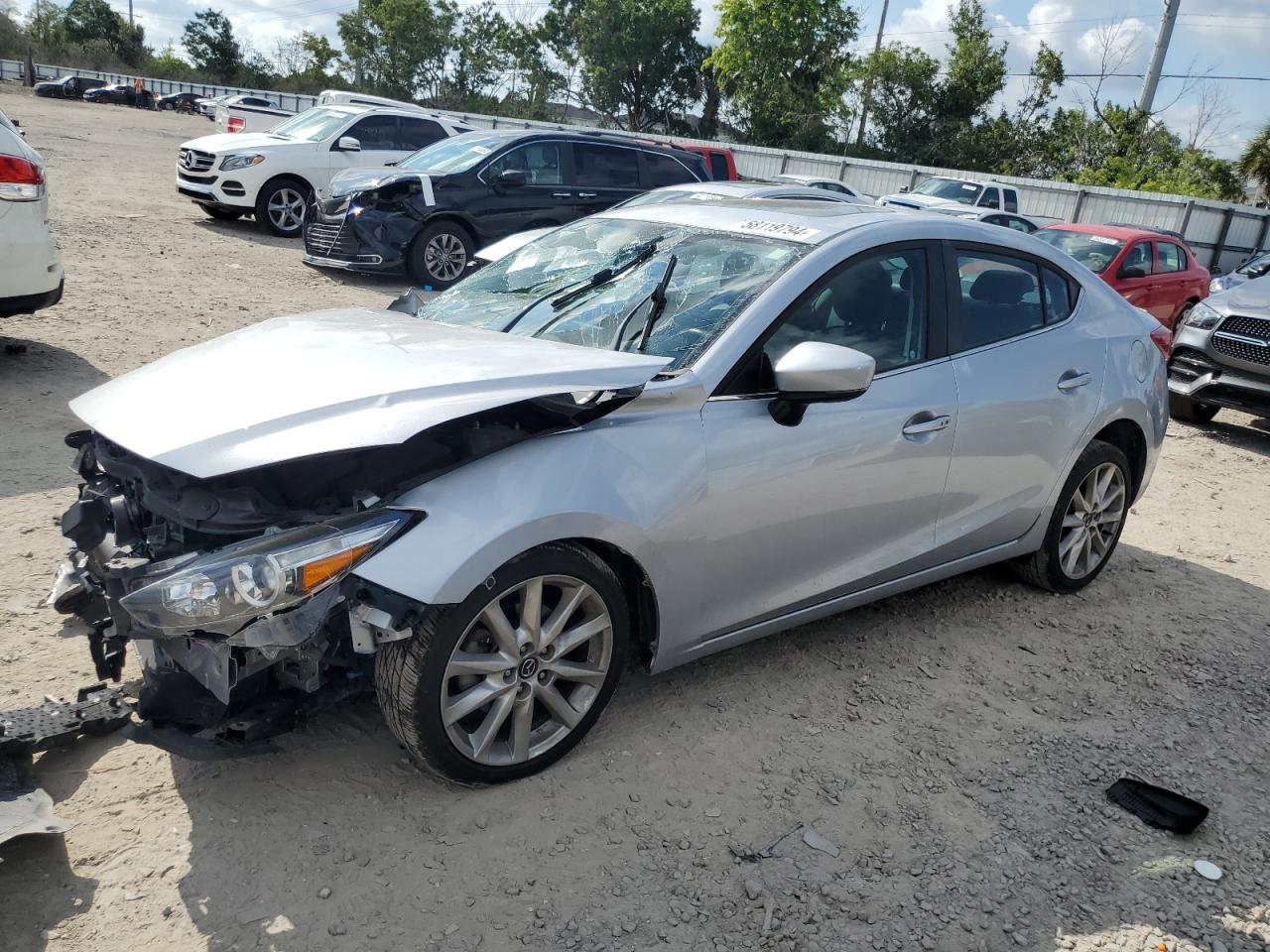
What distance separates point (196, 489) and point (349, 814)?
1010 millimetres

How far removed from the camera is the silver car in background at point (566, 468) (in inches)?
104

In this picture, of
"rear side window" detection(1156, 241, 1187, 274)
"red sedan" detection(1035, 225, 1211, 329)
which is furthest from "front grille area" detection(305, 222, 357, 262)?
"rear side window" detection(1156, 241, 1187, 274)

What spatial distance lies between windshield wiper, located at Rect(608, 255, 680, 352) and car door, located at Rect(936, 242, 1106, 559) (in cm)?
118

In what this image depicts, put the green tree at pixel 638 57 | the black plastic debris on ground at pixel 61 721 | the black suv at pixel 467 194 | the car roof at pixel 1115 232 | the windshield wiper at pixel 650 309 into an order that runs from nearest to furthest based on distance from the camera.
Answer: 1. the black plastic debris on ground at pixel 61 721
2. the windshield wiper at pixel 650 309
3. the black suv at pixel 467 194
4. the car roof at pixel 1115 232
5. the green tree at pixel 638 57

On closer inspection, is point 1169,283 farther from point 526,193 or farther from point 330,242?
point 330,242

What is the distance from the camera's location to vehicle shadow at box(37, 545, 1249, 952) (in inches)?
103

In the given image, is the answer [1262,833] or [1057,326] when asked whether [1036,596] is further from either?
[1262,833]

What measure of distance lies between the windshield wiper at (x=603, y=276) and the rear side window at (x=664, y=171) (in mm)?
8820

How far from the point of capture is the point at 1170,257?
518 inches

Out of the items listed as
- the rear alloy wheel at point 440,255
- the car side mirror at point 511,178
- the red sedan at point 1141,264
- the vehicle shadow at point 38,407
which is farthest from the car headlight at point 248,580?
the red sedan at point 1141,264

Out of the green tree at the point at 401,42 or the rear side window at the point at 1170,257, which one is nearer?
the rear side window at the point at 1170,257

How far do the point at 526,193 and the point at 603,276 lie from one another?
8.31 meters

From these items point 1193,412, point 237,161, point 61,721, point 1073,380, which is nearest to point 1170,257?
point 1193,412

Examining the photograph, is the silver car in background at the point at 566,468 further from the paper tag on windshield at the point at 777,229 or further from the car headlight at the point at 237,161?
the car headlight at the point at 237,161
